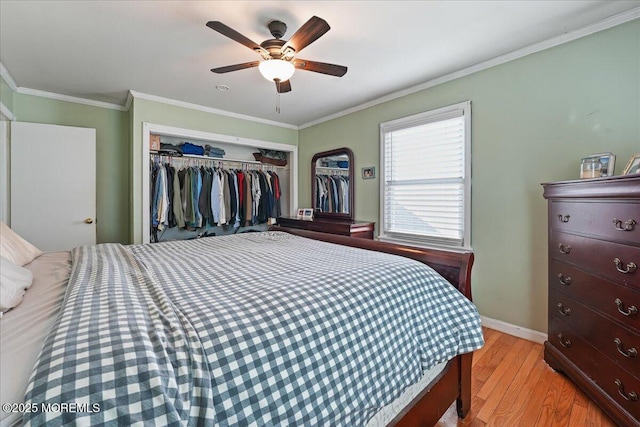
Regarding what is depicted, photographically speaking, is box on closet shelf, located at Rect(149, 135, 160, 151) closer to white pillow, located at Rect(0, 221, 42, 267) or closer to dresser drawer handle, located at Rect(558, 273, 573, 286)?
white pillow, located at Rect(0, 221, 42, 267)

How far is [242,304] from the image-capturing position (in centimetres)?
83

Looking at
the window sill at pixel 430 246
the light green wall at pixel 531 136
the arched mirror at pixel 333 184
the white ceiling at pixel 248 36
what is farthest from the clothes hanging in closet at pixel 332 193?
the light green wall at pixel 531 136

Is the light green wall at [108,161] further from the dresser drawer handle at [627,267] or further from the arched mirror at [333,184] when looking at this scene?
the dresser drawer handle at [627,267]

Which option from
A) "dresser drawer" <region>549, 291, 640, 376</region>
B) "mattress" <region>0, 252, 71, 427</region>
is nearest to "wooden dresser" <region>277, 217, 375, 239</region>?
"dresser drawer" <region>549, 291, 640, 376</region>

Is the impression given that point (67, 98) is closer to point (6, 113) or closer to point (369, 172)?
point (6, 113)

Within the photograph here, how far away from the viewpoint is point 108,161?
3.38m

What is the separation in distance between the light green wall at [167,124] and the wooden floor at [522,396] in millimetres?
3334

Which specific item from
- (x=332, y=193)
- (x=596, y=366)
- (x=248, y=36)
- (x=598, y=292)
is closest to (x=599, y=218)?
(x=598, y=292)

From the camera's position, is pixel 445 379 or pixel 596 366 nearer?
pixel 445 379

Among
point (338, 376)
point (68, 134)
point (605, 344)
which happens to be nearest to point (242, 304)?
point (338, 376)

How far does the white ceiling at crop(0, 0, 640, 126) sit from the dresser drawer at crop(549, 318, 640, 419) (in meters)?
2.01

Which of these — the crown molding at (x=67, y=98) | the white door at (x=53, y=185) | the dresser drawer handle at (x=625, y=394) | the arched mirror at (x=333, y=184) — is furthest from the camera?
the arched mirror at (x=333, y=184)

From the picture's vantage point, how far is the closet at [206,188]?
11.4 ft

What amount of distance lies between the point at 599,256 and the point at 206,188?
3.87m
